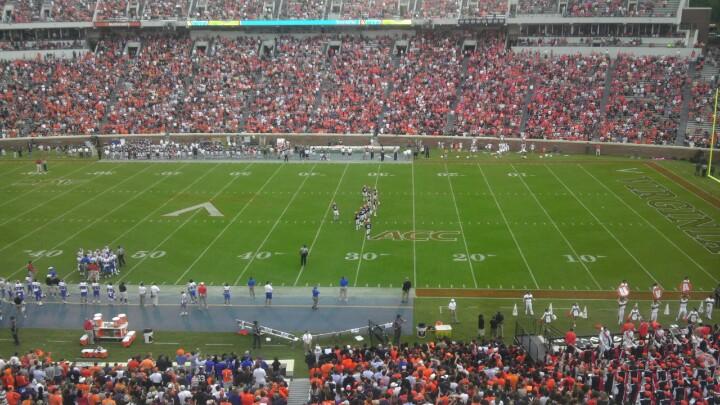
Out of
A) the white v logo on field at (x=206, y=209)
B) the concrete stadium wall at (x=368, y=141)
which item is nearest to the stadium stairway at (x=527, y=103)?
the concrete stadium wall at (x=368, y=141)

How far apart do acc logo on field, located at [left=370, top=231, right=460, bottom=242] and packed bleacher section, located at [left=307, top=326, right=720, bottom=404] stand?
11.1 metres

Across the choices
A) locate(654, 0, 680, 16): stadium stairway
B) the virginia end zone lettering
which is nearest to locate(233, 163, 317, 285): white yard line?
the virginia end zone lettering

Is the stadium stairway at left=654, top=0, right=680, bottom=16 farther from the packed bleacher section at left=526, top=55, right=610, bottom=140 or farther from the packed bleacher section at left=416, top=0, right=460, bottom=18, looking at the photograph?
the packed bleacher section at left=416, top=0, right=460, bottom=18

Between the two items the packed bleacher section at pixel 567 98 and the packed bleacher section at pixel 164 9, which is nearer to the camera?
the packed bleacher section at pixel 567 98

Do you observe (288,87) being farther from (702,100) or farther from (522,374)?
(522,374)

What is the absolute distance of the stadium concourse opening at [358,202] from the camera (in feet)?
54.6

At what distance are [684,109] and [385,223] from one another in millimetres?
27978

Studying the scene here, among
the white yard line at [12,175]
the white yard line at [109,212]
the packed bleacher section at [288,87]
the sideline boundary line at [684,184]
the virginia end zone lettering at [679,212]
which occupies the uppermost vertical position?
the packed bleacher section at [288,87]

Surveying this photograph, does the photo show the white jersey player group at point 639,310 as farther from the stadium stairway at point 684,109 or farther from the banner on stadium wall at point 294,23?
the banner on stadium wall at point 294,23

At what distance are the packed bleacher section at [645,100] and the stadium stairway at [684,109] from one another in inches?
10.9

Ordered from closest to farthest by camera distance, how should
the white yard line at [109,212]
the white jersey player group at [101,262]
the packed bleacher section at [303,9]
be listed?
the white jersey player group at [101,262]
the white yard line at [109,212]
the packed bleacher section at [303,9]

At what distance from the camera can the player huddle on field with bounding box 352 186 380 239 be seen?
3034 centimetres

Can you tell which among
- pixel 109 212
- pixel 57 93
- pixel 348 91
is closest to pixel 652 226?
pixel 109 212

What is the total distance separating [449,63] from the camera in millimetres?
57594
